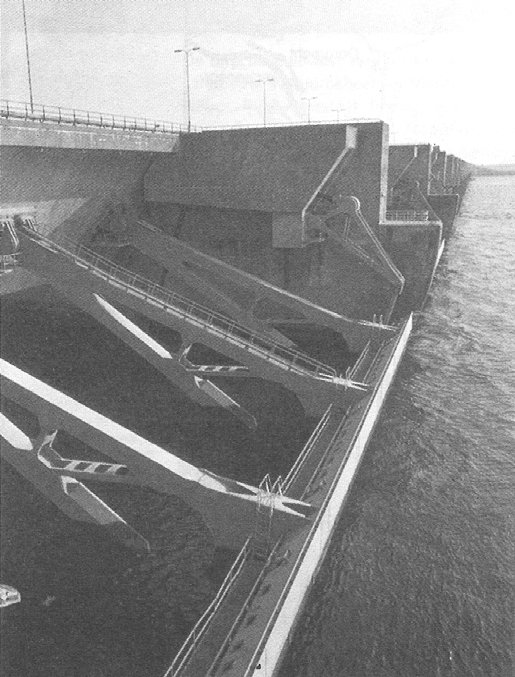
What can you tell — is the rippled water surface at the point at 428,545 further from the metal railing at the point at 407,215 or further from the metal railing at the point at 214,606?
the metal railing at the point at 407,215

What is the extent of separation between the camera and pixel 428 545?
1448 cm

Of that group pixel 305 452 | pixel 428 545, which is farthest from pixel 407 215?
pixel 428 545

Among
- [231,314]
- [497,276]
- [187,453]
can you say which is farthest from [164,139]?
[497,276]

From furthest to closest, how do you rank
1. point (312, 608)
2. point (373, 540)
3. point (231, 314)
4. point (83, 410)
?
point (231, 314)
point (373, 540)
point (83, 410)
point (312, 608)

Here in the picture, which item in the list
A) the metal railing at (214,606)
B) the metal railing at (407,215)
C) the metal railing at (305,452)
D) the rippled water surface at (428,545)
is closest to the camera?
the metal railing at (214,606)

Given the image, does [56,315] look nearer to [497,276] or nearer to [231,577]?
[231,577]

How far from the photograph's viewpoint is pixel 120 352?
27.4m

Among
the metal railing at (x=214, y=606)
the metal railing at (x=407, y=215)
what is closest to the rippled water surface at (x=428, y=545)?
the metal railing at (x=214, y=606)

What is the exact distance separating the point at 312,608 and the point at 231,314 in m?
16.1

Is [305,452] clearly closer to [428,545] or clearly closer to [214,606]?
[428,545]

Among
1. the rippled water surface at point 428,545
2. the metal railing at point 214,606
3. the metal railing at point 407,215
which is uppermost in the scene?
the metal railing at point 407,215

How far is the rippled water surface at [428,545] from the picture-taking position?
37.7 ft

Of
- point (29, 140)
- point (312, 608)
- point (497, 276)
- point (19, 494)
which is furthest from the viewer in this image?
point (497, 276)

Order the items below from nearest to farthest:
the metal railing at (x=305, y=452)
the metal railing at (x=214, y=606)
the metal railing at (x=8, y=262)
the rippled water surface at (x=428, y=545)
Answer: the metal railing at (x=214, y=606) → the rippled water surface at (x=428, y=545) → the metal railing at (x=305, y=452) → the metal railing at (x=8, y=262)
